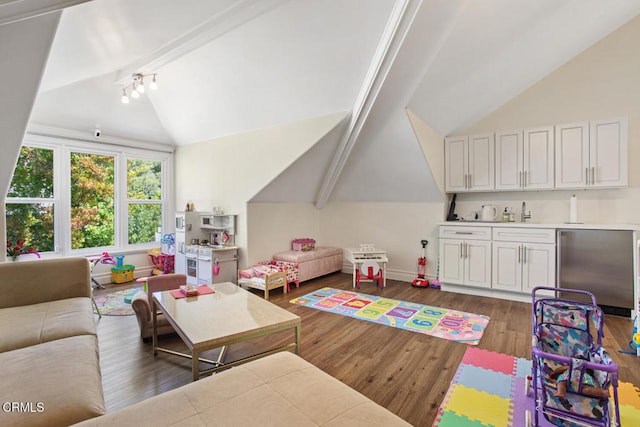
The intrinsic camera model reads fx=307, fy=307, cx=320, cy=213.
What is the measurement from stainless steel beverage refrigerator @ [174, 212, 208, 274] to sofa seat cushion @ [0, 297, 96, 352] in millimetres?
2523

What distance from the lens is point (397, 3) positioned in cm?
262

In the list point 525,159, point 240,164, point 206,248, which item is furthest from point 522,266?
point 206,248

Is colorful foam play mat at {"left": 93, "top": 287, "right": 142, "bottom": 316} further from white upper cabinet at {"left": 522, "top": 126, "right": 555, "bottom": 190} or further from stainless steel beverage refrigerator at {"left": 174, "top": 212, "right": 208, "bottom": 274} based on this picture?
white upper cabinet at {"left": 522, "top": 126, "right": 555, "bottom": 190}

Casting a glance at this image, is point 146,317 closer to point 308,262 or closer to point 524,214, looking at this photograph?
point 308,262

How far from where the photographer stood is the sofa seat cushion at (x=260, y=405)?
111cm

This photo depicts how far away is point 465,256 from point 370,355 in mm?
2437

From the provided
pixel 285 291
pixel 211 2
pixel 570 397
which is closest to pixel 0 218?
pixel 211 2

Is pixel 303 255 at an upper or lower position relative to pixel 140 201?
lower

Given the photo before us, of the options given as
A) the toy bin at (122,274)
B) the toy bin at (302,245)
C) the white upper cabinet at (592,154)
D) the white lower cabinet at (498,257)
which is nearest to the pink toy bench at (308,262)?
the toy bin at (302,245)

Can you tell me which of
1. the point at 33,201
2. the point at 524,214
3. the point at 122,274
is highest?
the point at 33,201

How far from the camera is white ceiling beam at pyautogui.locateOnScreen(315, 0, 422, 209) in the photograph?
263cm

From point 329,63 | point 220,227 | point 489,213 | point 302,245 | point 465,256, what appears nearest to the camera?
point 329,63

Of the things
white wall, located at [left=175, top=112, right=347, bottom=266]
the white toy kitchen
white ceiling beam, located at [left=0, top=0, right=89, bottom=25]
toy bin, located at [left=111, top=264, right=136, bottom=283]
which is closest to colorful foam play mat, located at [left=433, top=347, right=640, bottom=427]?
white ceiling beam, located at [left=0, top=0, right=89, bottom=25]

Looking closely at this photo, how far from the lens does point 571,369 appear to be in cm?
154
